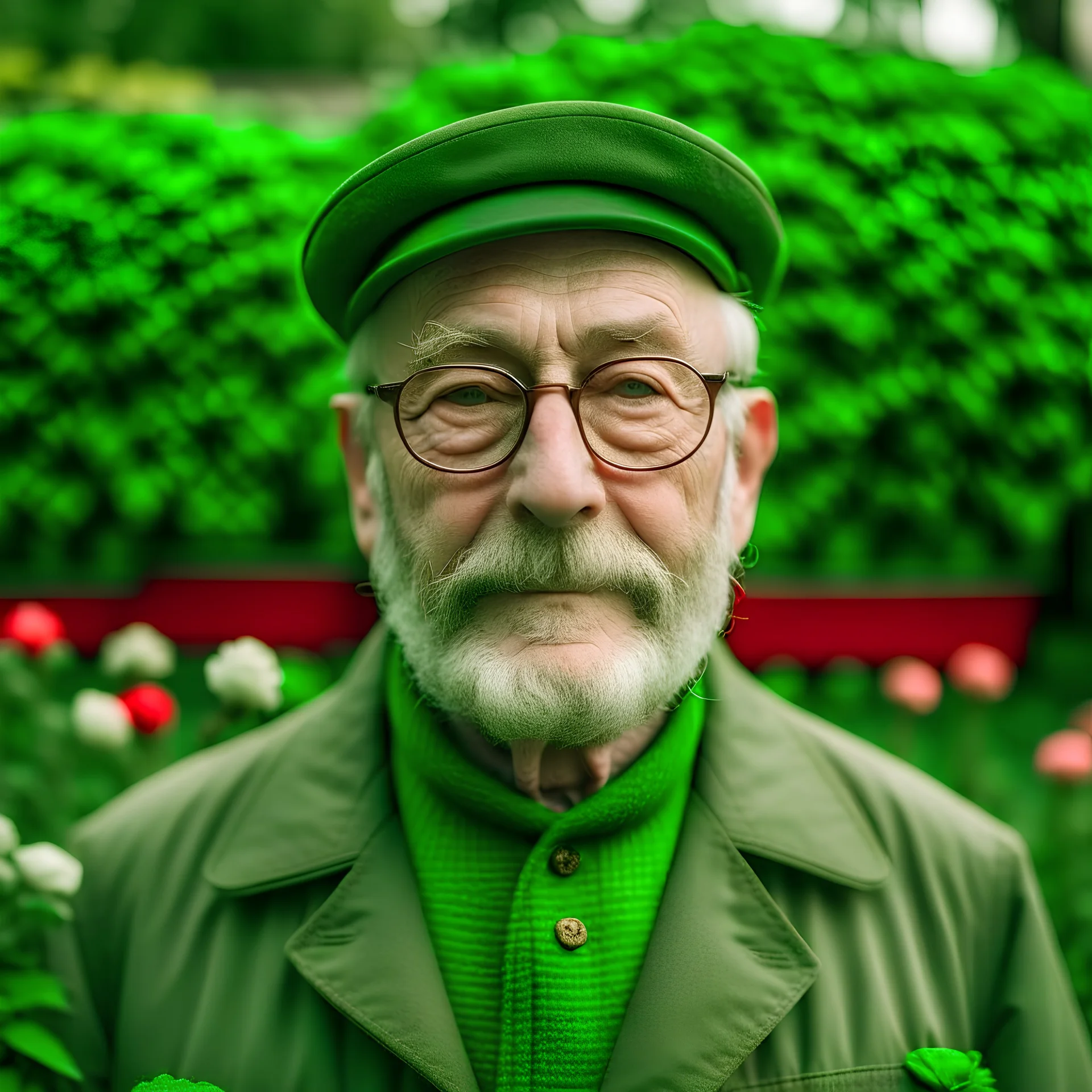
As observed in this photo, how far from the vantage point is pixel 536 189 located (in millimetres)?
1628

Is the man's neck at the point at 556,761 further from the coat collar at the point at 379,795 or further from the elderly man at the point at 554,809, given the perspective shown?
the coat collar at the point at 379,795

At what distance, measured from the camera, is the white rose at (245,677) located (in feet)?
7.55

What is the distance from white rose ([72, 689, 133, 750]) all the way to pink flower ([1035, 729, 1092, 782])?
232 centimetres

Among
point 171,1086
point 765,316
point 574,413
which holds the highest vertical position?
point 765,316

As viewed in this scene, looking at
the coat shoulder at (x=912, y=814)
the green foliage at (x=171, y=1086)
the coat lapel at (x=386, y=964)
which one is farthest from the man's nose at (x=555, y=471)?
the green foliage at (x=171, y=1086)

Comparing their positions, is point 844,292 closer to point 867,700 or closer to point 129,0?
point 867,700

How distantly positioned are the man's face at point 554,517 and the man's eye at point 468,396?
A: 5cm

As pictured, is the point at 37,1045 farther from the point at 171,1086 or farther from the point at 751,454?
the point at 751,454

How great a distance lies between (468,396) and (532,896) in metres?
0.79

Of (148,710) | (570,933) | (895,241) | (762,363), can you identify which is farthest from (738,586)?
(895,241)

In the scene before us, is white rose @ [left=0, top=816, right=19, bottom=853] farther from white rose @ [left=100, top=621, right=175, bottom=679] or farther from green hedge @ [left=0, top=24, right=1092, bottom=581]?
green hedge @ [left=0, top=24, right=1092, bottom=581]

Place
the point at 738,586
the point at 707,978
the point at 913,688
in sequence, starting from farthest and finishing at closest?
the point at 913,688, the point at 738,586, the point at 707,978

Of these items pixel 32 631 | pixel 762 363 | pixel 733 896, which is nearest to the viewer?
pixel 733 896

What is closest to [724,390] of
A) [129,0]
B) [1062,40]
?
[1062,40]
